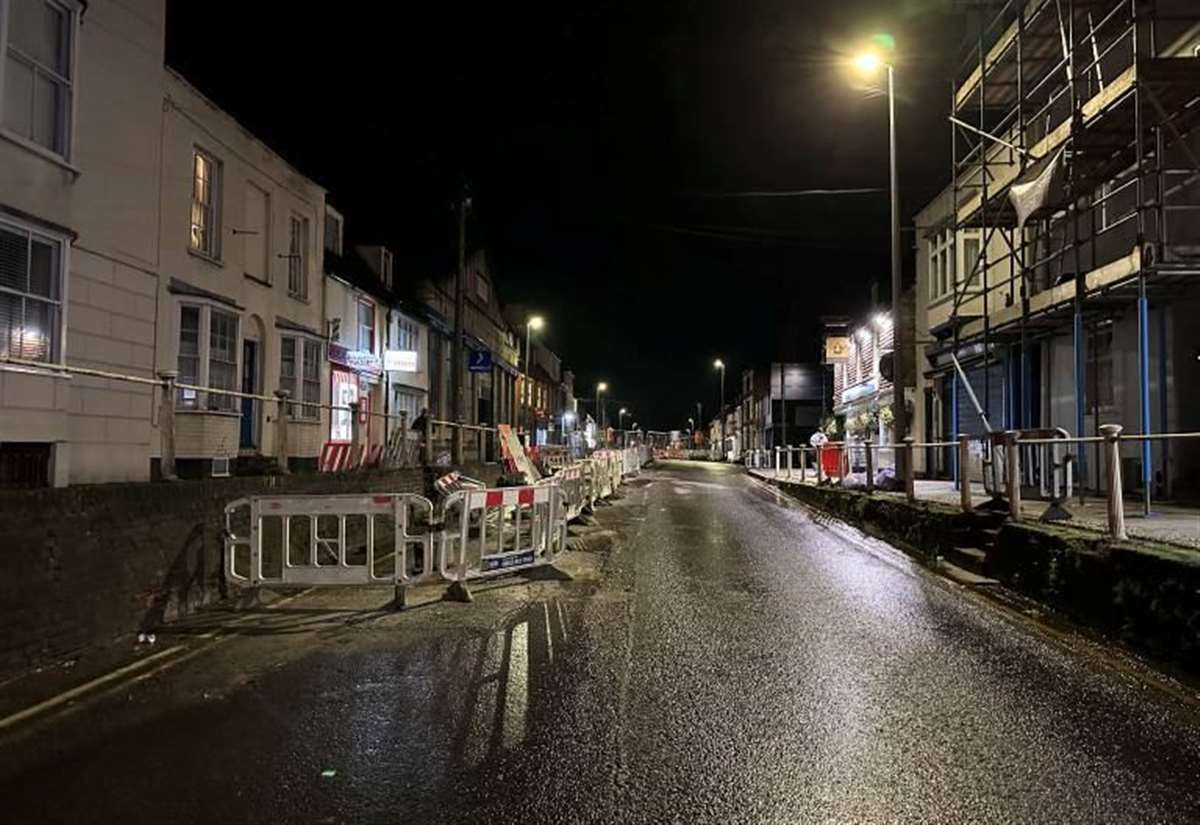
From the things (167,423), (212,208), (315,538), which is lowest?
(315,538)

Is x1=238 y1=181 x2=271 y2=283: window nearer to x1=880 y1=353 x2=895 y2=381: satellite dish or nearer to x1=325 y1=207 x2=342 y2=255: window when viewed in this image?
x1=325 y1=207 x2=342 y2=255: window

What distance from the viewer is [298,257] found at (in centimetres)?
2014

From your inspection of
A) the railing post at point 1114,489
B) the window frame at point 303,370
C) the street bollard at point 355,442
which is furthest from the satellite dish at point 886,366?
the railing post at point 1114,489

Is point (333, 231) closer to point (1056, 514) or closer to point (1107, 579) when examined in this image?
point (1056, 514)

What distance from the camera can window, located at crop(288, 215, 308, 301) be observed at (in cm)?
1997

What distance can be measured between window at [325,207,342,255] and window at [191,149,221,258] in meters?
6.82

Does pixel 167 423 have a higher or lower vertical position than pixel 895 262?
lower

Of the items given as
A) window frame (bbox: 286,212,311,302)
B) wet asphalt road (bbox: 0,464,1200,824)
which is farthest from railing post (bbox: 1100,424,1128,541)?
window frame (bbox: 286,212,311,302)

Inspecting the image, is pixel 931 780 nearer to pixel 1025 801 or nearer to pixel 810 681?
pixel 1025 801

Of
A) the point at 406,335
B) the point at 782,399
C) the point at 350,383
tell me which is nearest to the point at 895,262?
the point at 350,383

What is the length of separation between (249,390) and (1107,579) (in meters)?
15.6

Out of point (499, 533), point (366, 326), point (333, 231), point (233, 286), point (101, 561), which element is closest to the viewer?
point (101, 561)

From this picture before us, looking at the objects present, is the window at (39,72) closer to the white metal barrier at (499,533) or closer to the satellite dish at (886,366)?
the white metal barrier at (499,533)

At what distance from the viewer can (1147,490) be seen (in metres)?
Answer: 10.1
